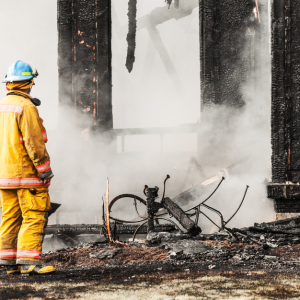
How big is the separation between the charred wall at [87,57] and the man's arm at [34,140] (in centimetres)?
567

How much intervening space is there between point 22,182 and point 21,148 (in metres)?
0.29

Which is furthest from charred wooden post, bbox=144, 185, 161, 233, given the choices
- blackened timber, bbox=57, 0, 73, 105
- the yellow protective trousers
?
blackened timber, bbox=57, 0, 73, 105

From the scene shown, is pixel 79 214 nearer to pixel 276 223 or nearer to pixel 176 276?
pixel 276 223

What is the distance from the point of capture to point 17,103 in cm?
335

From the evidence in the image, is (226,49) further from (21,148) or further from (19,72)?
(21,148)

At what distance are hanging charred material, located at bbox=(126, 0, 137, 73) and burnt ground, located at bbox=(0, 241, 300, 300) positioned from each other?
738 cm

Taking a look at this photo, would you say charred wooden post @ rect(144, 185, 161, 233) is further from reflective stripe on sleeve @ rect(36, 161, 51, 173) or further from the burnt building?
the burnt building

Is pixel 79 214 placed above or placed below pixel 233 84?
below

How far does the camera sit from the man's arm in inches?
129

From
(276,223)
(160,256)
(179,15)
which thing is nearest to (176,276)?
(160,256)

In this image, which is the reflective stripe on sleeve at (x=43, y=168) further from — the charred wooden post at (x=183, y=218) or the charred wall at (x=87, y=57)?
the charred wall at (x=87, y=57)

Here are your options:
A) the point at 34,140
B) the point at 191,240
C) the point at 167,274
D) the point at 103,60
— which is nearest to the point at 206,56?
the point at 103,60

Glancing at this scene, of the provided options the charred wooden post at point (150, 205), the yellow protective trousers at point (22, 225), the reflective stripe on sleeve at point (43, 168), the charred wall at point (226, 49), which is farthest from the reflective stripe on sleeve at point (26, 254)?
the charred wall at point (226, 49)

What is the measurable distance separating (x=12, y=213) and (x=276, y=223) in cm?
363
